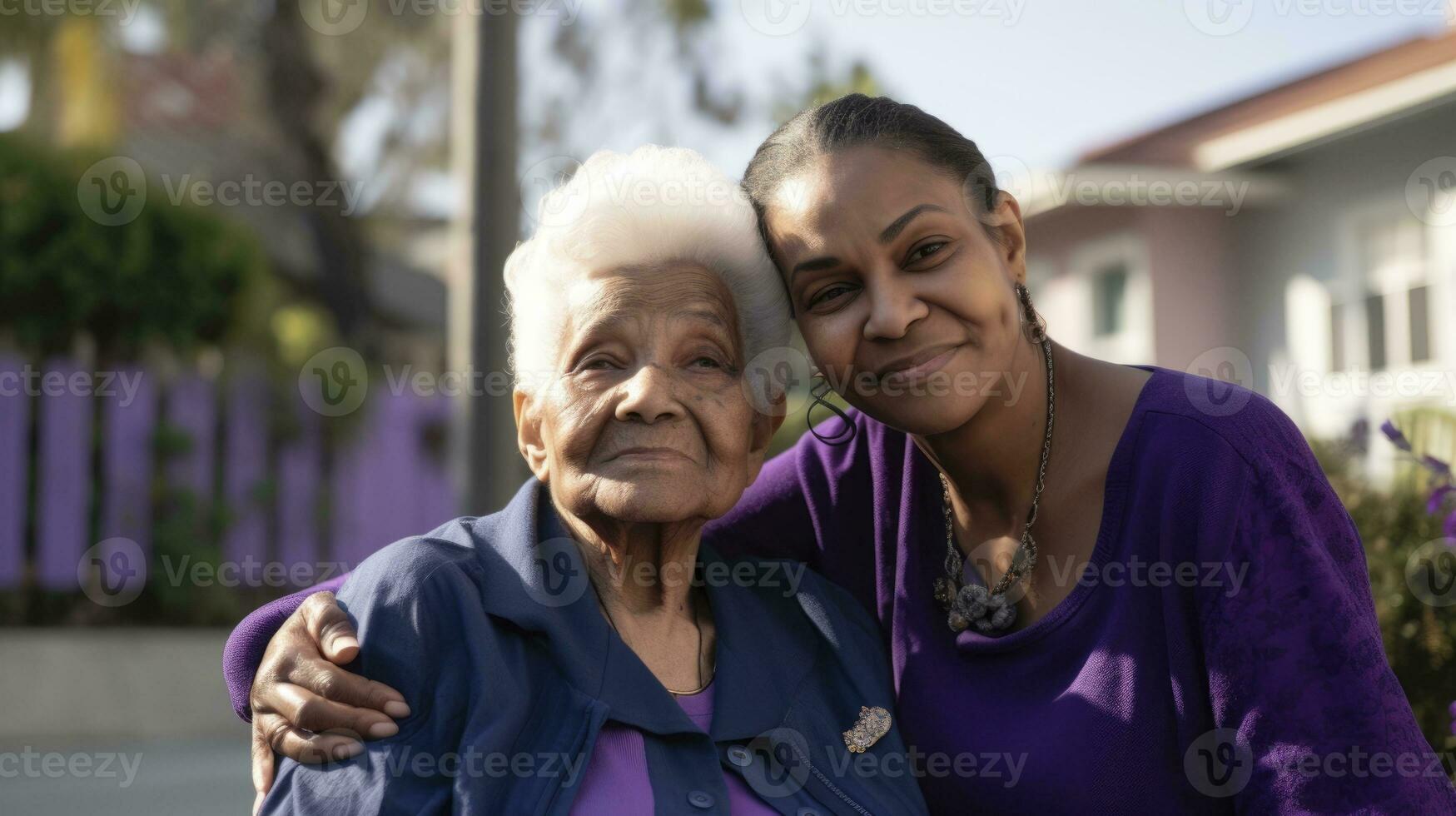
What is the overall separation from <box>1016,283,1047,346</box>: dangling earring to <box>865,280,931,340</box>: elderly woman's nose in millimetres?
303

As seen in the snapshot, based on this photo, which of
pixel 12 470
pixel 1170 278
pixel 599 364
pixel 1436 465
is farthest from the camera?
pixel 1170 278

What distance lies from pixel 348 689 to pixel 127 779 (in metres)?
4.66

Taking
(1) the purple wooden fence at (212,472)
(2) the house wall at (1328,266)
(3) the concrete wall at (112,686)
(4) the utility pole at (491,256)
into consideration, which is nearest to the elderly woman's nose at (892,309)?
(4) the utility pole at (491,256)

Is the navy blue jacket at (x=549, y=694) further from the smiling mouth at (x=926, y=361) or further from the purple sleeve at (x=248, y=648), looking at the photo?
the smiling mouth at (x=926, y=361)

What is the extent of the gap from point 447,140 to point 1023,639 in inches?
707

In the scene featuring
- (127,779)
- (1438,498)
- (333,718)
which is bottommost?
(127,779)

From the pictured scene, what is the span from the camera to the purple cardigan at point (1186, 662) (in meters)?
2.21

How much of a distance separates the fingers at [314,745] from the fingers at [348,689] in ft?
0.17

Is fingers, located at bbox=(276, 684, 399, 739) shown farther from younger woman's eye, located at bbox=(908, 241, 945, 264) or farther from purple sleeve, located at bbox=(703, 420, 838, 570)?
younger woman's eye, located at bbox=(908, 241, 945, 264)

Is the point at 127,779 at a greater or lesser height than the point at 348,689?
lesser

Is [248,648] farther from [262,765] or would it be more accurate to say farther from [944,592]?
[944,592]

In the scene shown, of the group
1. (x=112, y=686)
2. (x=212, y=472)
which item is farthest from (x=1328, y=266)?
(x=112, y=686)

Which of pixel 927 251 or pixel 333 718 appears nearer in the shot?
pixel 333 718

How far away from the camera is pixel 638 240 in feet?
8.68
